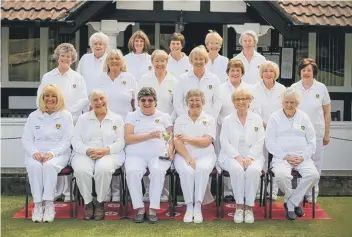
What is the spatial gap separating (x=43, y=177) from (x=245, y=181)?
2286 millimetres

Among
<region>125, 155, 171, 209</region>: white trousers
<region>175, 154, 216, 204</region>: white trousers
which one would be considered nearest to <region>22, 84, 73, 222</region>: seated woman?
<region>125, 155, 171, 209</region>: white trousers

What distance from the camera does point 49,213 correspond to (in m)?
7.55

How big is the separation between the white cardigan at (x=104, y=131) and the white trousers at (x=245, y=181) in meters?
1.33

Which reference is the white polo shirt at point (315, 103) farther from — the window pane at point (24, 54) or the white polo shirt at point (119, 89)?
the window pane at point (24, 54)

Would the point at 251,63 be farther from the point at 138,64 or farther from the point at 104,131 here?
the point at 104,131

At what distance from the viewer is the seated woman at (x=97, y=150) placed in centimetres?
757

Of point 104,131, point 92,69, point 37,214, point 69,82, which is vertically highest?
point 92,69

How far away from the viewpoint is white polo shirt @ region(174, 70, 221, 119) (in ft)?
26.3

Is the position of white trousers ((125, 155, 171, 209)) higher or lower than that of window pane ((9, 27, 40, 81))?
lower

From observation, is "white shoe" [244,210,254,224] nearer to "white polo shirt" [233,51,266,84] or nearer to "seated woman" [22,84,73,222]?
"white polo shirt" [233,51,266,84]

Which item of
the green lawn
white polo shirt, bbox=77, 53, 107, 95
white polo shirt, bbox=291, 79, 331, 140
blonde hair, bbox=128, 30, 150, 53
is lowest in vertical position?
the green lawn

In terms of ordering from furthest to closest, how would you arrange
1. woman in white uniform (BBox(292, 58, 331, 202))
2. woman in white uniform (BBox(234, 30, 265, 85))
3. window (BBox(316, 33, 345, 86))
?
window (BBox(316, 33, 345, 86)) < woman in white uniform (BBox(234, 30, 265, 85)) < woman in white uniform (BBox(292, 58, 331, 202))

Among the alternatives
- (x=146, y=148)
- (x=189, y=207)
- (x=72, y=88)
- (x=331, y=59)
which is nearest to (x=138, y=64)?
(x=72, y=88)

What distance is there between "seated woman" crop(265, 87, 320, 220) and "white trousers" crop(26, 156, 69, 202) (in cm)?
249
